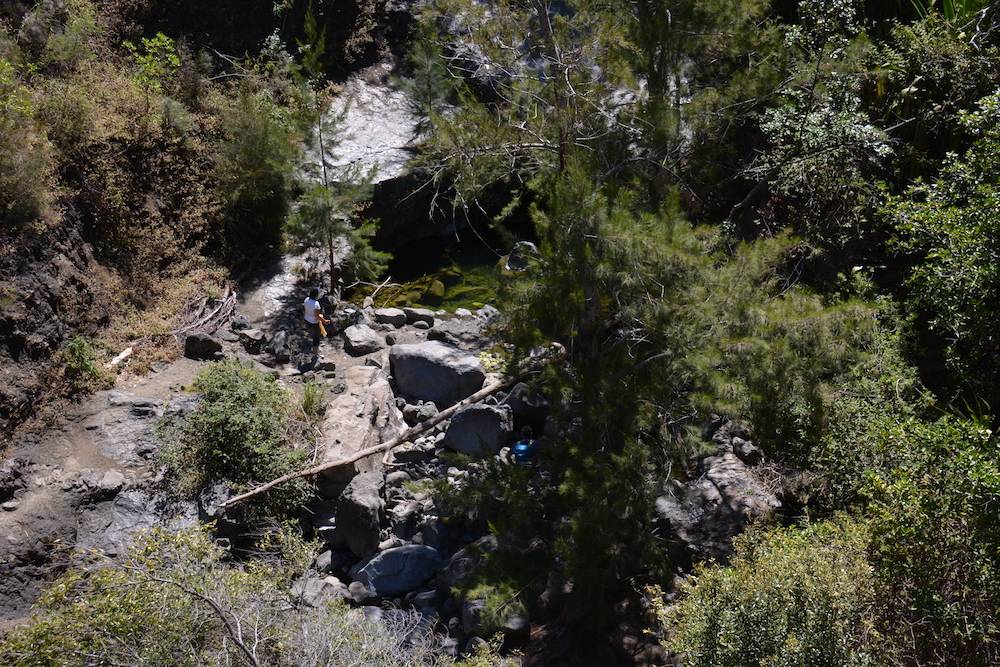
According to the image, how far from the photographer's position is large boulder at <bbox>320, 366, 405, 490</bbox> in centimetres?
859

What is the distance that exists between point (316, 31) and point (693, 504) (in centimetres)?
1186

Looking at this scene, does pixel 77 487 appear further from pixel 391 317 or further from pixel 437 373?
pixel 391 317

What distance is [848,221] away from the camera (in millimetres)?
9148

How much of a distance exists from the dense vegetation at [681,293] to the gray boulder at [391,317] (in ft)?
4.12

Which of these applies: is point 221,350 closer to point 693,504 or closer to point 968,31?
point 693,504

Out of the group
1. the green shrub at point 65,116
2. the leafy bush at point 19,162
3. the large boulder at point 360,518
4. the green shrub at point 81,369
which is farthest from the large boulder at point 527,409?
the green shrub at point 65,116

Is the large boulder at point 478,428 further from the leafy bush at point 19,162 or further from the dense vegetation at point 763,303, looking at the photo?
the leafy bush at point 19,162

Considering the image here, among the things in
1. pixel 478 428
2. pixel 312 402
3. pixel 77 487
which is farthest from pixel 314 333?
pixel 77 487

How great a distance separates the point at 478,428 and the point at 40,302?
531cm

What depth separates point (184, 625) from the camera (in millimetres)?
5246

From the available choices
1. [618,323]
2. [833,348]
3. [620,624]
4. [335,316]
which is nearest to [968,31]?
[833,348]

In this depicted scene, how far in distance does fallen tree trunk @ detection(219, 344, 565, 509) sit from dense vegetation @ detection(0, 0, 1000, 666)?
228mm

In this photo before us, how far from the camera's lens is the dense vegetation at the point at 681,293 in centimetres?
482

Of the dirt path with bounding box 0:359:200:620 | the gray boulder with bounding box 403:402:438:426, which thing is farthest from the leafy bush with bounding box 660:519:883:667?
the dirt path with bounding box 0:359:200:620
